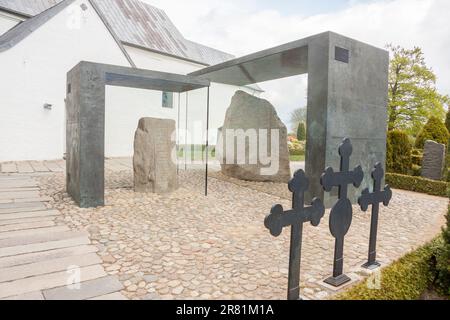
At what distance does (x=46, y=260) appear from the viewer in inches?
116

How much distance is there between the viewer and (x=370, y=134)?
596 cm

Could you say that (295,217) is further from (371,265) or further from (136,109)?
(136,109)

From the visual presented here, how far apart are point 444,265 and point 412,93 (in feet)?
53.3

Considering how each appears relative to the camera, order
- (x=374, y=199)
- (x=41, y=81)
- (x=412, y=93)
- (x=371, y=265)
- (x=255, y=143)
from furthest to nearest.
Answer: (x=412, y=93)
(x=41, y=81)
(x=255, y=143)
(x=371, y=265)
(x=374, y=199)

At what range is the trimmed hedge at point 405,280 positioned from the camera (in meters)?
2.25

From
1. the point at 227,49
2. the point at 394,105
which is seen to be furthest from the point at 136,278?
the point at 227,49

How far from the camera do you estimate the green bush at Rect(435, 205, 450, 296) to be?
261cm

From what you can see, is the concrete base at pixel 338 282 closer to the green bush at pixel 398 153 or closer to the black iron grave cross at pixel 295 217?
the black iron grave cross at pixel 295 217

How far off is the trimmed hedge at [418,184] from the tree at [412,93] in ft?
28.0

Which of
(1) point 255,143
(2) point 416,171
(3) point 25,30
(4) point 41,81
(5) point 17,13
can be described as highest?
(5) point 17,13

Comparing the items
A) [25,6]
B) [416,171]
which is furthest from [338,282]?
[25,6]

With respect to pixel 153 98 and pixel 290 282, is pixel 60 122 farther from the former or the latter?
pixel 290 282

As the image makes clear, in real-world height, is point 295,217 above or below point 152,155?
below

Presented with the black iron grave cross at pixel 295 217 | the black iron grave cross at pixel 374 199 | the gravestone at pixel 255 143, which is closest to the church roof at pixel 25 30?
the gravestone at pixel 255 143
